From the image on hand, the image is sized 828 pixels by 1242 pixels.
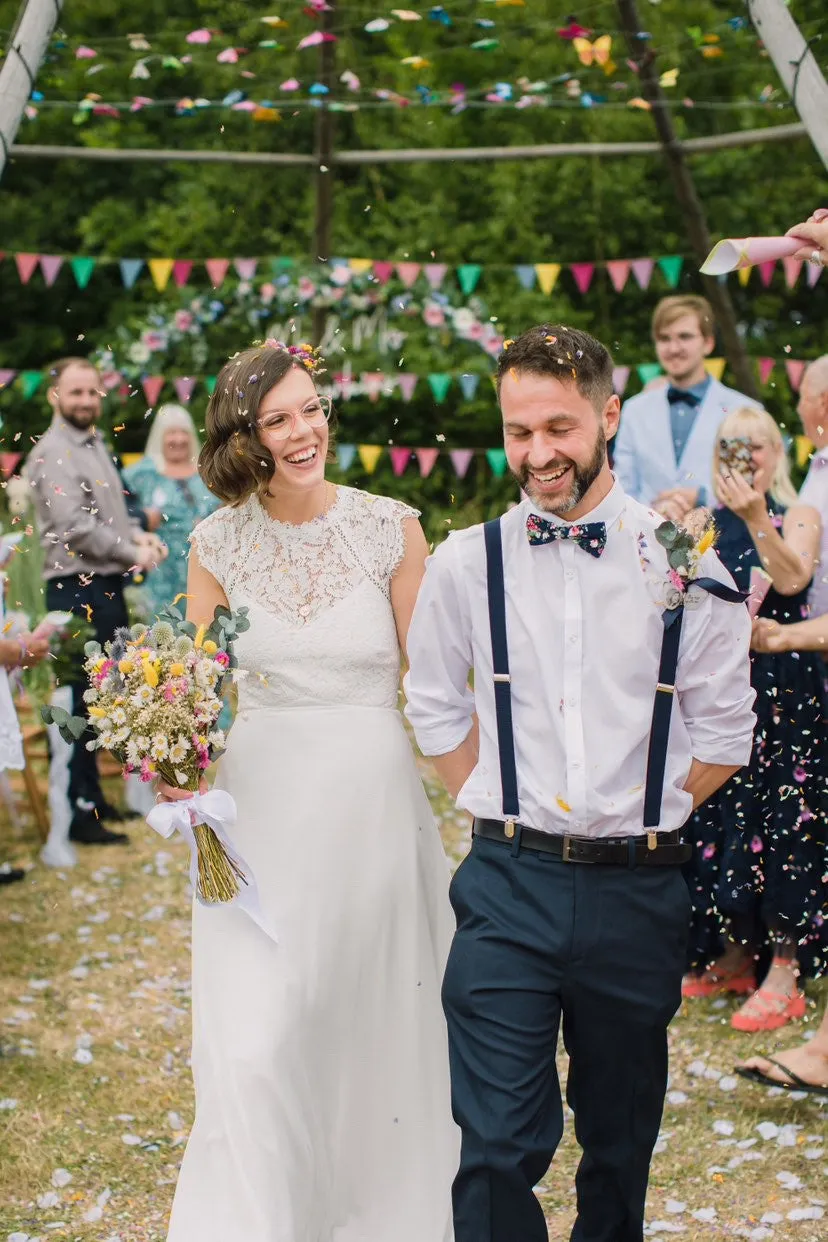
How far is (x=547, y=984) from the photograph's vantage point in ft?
8.88

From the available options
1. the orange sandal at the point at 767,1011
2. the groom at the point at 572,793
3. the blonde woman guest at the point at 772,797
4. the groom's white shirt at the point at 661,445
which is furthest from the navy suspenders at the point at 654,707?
the groom's white shirt at the point at 661,445

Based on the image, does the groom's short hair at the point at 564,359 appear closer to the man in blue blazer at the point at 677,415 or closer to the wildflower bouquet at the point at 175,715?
the wildflower bouquet at the point at 175,715

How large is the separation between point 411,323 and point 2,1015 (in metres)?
8.21

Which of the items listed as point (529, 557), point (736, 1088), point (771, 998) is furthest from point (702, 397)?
point (529, 557)

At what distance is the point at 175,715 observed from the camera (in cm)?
309

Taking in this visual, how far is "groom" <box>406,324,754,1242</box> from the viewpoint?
8.84 feet

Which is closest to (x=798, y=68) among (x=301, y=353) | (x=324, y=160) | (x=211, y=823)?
(x=301, y=353)

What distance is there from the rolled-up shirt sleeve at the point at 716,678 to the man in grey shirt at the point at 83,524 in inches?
169

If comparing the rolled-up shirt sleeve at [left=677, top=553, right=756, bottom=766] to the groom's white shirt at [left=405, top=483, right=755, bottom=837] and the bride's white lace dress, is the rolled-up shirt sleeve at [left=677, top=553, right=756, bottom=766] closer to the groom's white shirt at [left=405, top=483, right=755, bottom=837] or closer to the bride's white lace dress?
the groom's white shirt at [left=405, top=483, right=755, bottom=837]

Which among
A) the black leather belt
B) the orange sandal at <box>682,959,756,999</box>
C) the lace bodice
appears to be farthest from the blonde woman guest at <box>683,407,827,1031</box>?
the black leather belt

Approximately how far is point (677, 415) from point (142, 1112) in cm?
356

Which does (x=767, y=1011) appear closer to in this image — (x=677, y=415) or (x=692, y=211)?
(x=677, y=415)

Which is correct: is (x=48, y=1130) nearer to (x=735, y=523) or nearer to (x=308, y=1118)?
(x=308, y=1118)

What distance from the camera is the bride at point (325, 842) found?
3311 mm
